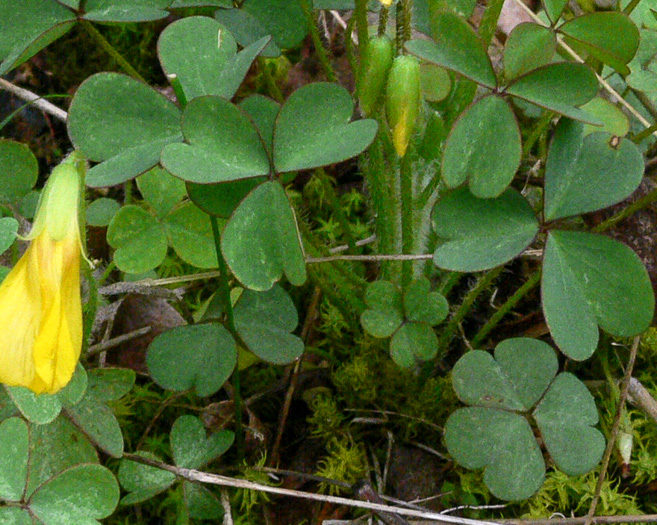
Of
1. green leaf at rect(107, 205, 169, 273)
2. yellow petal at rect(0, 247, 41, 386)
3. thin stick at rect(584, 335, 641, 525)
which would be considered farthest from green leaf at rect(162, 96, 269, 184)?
thin stick at rect(584, 335, 641, 525)

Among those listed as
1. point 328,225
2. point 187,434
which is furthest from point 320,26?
point 187,434

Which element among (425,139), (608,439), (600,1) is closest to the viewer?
(425,139)

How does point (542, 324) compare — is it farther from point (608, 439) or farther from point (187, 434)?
point (187, 434)

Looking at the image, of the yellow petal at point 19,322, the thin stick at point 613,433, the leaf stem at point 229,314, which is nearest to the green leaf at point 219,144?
the leaf stem at point 229,314

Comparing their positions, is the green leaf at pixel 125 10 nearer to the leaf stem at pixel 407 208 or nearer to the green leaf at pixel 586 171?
the leaf stem at pixel 407 208

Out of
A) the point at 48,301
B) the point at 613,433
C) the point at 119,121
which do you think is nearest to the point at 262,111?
the point at 119,121

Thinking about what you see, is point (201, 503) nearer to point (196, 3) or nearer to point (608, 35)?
point (196, 3)
